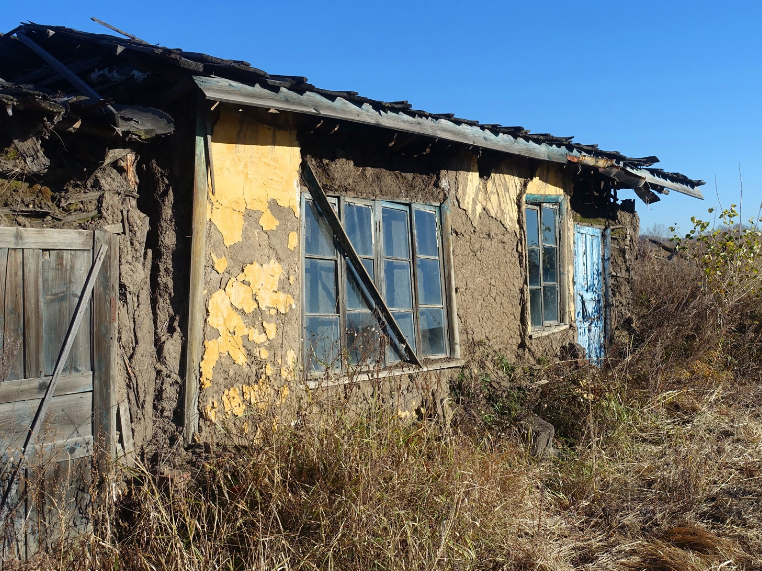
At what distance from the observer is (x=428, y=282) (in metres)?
5.88

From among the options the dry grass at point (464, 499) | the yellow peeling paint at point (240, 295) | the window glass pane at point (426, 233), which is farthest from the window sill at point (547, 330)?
the yellow peeling paint at point (240, 295)

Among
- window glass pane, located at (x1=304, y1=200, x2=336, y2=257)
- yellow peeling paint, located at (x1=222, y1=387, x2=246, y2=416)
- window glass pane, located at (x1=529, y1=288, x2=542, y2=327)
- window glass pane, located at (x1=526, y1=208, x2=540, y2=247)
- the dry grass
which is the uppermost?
window glass pane, located at (x1=526, y1=208, x2=540, y2=247)

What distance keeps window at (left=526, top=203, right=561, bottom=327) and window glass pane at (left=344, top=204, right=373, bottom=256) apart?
91.1 inches

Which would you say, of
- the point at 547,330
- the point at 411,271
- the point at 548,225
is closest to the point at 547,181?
the point at 548,225

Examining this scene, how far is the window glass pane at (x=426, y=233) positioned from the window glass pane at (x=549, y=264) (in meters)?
1.87

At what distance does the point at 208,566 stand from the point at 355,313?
7.99 ft

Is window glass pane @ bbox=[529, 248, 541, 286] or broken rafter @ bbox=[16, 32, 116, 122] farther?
window glass pane @ bbox=[529, 248, 541, 286]

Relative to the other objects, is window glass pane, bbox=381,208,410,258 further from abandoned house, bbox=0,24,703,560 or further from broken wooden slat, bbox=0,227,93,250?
broken wooden slat, bbox=0,227,93,250

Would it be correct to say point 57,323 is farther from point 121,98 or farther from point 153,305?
point 121,98

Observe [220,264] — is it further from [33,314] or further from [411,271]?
[411,271]

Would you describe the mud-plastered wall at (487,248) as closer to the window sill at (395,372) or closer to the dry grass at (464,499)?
the window sill at (395,372)

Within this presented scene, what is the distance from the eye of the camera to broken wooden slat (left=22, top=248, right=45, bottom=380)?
3.51m

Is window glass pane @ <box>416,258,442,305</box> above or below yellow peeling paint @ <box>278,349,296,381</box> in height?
above

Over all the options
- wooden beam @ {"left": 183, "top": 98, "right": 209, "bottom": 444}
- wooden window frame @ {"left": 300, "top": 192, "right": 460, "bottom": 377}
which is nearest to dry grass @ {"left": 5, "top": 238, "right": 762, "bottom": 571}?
wooden beam @ {"left": 183, "top": 98, "right": 209, "bottom": 444}
